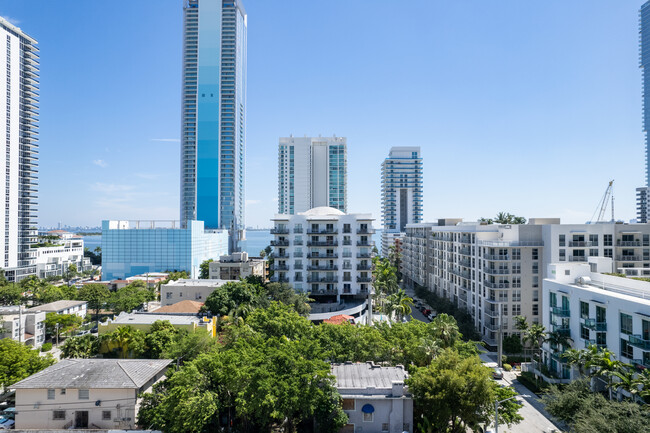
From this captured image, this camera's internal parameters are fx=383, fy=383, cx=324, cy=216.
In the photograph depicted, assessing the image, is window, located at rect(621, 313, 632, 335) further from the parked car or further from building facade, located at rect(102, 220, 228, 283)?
building facade, located at rect(102, 220, 228, 283)

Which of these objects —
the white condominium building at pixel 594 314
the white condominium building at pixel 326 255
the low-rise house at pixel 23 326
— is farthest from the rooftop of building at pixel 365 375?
the low-rise house at pixel 23 326

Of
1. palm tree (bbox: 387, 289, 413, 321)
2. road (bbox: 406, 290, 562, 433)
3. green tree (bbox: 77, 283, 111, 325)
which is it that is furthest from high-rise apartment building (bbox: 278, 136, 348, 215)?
road (bbox: 406, 290, 562, 433)

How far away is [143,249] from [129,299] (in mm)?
48570

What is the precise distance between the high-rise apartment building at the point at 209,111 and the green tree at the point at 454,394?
129 metres

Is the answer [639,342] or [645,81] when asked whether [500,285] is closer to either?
[639,342]

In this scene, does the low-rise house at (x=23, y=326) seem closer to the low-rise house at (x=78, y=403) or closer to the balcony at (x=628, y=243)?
the low-rise house at (x=78, y=403)

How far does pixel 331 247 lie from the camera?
67.2 m

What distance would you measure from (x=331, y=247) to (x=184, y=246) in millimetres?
61454

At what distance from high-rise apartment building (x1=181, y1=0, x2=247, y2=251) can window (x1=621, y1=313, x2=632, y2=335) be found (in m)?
132

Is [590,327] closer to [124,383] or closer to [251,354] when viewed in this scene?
[251,354]

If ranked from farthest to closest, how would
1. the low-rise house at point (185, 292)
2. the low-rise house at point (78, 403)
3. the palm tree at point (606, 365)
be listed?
1. the low-rise house at point (185, 292)
2. the low-rise house at point (78, 403)
3. the palm tree at point (606, 365)

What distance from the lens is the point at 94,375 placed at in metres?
29.7

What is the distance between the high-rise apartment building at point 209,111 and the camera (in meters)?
145

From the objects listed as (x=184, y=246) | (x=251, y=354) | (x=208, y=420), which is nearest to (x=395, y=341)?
(x=251, y=354)
